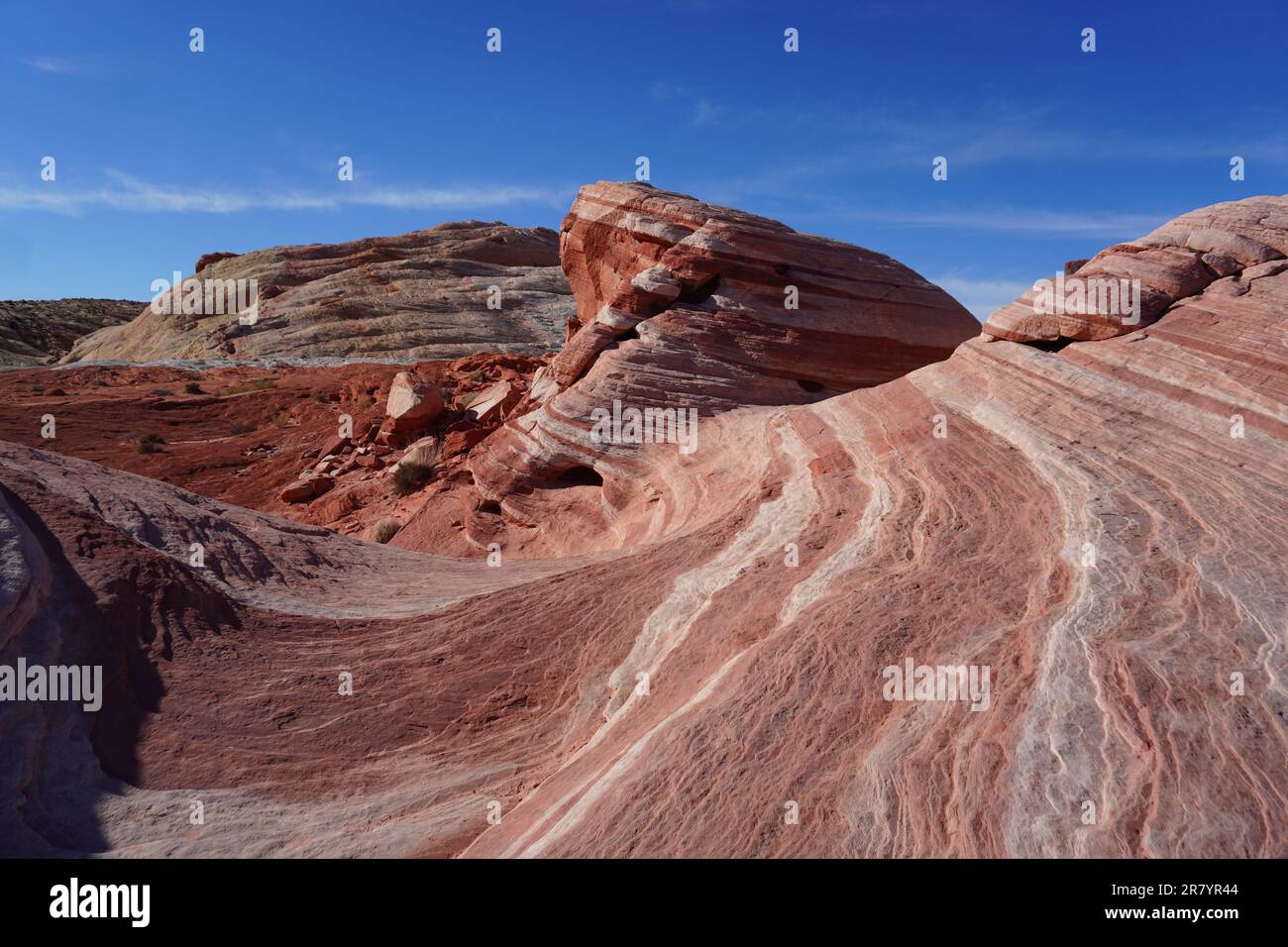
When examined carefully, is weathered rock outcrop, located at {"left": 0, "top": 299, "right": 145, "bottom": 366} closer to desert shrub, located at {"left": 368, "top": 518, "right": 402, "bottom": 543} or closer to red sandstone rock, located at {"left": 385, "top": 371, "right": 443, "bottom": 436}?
red sandstone rock, located at {"left": 385, "top": 371, "right": 443, "bottom": 436}

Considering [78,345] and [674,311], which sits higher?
[78,345]

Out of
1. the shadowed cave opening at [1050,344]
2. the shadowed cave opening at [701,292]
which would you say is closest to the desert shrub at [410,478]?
the shadowed cave opening at [701,292]

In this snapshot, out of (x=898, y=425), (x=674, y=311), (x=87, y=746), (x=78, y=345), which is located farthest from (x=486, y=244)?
(x=87, y=746)

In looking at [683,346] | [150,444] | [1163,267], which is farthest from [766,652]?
[150,444]

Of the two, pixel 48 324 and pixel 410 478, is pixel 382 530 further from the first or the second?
pixel 48 324

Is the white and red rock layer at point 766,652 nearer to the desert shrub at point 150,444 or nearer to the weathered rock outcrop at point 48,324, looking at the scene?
the desert shrub at point 150,444

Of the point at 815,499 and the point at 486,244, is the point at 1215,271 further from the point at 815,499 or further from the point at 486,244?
the point at 486,244
